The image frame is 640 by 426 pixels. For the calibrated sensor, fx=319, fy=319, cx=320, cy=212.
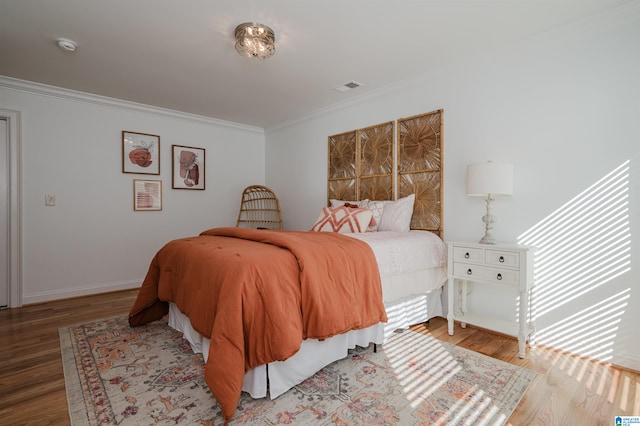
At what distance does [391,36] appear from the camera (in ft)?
8.04

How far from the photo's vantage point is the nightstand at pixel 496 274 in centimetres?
221

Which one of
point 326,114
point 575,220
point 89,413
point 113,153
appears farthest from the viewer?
point 326,114

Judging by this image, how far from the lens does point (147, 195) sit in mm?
4156

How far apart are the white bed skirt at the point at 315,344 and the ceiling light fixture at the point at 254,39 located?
2.02 metres

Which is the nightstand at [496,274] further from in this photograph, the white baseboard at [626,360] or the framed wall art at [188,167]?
the framed wall art at [188,167]

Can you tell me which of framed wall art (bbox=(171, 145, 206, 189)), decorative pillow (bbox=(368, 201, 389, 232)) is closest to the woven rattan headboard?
decorative pillow (bbox=(368, 201, 389, 232))

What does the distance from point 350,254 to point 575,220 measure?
5.45ft

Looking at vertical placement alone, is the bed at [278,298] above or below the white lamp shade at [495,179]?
below

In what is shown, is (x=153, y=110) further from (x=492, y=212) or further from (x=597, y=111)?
(x=597, y=111)

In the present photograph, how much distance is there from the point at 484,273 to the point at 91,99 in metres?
4.44

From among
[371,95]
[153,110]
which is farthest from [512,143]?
[153,110]

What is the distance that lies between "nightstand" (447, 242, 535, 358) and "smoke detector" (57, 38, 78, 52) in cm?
341

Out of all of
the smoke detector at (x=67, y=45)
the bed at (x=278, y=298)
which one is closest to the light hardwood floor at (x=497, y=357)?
the bed at (x=278, y=298)

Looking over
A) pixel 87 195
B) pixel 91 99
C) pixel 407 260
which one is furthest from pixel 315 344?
pixel 91 99
